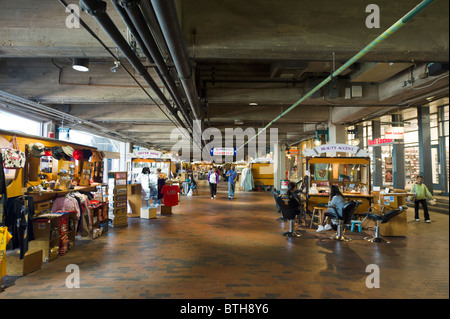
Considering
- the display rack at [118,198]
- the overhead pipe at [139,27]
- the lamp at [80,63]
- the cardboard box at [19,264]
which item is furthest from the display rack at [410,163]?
the cardboard box at [19,264]

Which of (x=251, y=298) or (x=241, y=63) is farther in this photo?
(x=241, y=63)

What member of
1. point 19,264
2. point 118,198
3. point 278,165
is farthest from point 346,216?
point 278,165

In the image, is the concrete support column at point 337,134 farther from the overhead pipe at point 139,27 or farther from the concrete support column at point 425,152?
the overhead pipe at point 139,27

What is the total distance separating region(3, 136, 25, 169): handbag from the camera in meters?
4.18

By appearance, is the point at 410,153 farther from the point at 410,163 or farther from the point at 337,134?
the point at 337,134

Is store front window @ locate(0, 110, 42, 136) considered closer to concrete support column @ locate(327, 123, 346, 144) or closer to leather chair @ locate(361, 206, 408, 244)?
leather chair @ locate(361, 206, 408, 244)

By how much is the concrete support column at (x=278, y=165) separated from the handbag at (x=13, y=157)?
1450 cm

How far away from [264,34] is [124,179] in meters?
5.49

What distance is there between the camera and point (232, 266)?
428 cm

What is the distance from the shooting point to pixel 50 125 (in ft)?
30.2

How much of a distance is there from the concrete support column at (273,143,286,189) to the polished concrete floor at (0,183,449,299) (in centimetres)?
1062

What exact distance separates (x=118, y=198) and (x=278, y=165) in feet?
40.9
